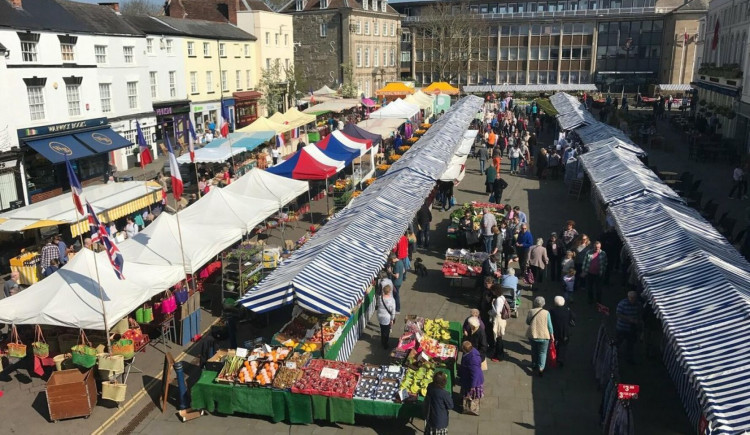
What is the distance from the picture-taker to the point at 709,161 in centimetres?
3009

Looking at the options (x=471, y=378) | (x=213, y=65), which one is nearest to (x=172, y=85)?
(x=213, y=65)

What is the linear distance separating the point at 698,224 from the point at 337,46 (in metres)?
49.8

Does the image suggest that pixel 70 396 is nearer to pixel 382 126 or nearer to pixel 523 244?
pixel 523 244

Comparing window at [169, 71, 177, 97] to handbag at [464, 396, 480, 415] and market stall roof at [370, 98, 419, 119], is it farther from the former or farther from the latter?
handbag at [464, 396, 480, 415]

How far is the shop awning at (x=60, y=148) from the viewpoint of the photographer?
22844 mm

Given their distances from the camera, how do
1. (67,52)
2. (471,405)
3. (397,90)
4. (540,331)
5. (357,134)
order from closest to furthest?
(471,405) → (540,331) → (67,52) → (357,134) → (397,90)

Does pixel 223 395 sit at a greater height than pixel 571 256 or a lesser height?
lesser

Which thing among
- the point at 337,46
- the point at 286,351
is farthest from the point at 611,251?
the point at 337,46

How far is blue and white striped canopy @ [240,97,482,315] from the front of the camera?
35.1ft

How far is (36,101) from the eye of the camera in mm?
23547

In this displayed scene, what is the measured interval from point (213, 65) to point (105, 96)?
40.3 ft

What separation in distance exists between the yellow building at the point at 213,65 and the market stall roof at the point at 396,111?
9.92 m

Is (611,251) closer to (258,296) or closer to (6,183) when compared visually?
(258,296)

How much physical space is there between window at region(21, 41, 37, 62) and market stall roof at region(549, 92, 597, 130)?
23.2 m
